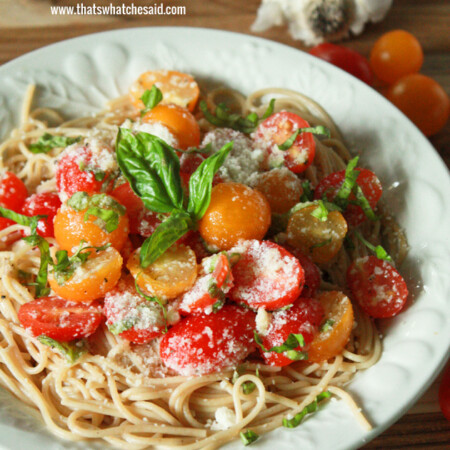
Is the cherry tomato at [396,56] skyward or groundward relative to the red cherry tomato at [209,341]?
skyward

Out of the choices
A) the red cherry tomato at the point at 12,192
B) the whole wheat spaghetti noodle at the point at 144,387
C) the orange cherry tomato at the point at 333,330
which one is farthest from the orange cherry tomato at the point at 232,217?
the red cherry tomato at the point at 12,192

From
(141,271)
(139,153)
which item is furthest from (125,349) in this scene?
(139,153)

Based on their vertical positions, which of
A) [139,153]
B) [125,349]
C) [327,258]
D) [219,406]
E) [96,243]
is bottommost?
[219,406]

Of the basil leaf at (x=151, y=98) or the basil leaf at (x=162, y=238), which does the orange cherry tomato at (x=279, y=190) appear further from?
the basil leaf at (x=151, y=98)

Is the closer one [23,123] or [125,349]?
[125,349]

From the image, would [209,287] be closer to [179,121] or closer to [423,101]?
[179,121]

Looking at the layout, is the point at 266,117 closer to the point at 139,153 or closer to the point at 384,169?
the point at 384,169

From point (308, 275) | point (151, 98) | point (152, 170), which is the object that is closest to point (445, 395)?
point (308, 275)
